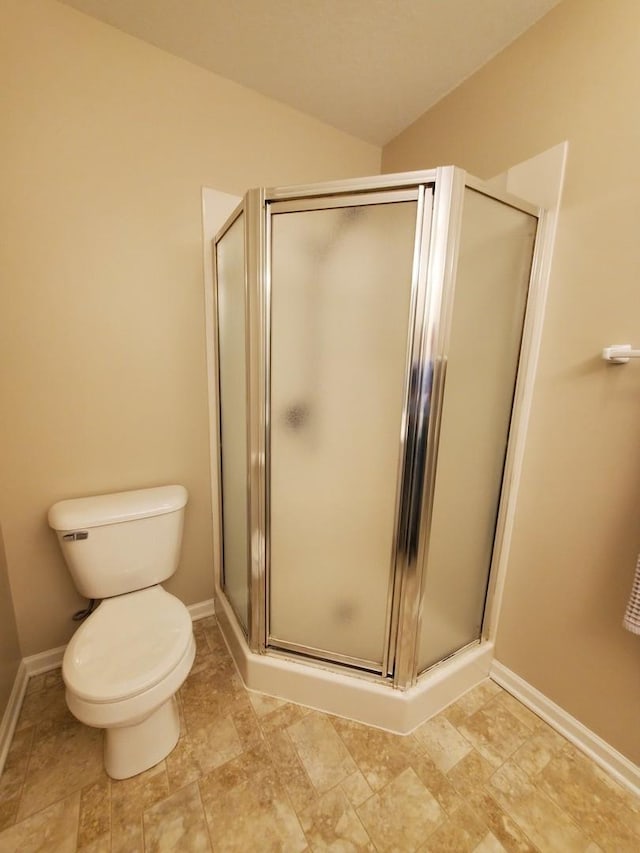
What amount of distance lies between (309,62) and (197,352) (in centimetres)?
123

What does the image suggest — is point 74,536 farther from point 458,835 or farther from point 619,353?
point 619,353

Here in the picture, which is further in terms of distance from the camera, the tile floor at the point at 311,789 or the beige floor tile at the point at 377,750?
the beige floor tile at the point at 377,750

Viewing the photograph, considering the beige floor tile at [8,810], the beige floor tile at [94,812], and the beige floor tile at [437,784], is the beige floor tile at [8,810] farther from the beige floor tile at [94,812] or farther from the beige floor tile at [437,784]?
the beige floor tile at [437,784]

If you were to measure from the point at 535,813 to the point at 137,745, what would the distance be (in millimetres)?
1273

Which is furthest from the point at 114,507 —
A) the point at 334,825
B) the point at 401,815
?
the point at 401,815

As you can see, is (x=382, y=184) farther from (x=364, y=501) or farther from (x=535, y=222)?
(x=364, y=501)

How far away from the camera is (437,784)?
43.7 inches

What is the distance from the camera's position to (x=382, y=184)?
3.30 ft

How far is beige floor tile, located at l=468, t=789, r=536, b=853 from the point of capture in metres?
Result: 0.97

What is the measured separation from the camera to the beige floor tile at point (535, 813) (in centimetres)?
99

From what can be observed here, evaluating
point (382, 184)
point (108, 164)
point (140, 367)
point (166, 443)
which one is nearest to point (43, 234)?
point (108, 164)

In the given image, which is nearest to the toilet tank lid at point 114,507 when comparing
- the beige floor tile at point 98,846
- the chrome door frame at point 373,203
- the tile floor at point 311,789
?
the chrome door frame at point 373,203

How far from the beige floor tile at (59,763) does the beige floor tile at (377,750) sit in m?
0.84

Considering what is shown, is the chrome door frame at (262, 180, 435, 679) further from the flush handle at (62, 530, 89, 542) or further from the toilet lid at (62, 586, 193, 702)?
the flush handle at (62, 530, 89, 542)
